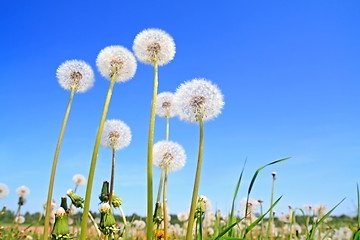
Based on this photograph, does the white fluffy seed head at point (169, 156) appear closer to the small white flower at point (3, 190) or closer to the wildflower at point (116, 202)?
the wildflower at point (116, 202)

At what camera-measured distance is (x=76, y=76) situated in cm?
307

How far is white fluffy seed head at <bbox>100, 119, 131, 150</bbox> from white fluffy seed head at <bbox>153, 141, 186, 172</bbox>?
406mm

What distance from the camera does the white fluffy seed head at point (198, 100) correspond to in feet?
7.34

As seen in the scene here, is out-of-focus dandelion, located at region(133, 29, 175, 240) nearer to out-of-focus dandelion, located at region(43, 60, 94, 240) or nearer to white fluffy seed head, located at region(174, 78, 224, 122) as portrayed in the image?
white fluffy seed head, located at region(174, 78, 224, 122)

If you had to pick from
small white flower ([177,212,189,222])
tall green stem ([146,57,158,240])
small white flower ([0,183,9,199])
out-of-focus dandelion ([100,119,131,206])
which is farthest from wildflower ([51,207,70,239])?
small white flower ([0,183,9,199])

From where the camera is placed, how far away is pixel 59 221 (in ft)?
7.43

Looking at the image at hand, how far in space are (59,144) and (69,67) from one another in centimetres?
95

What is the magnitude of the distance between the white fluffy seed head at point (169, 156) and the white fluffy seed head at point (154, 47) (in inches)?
31.4

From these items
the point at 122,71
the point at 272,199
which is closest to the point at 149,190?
the point at 122,71

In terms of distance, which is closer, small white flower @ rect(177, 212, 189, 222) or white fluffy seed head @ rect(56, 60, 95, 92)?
white fluffy seed head @ rect(56, 60, 95, 92)

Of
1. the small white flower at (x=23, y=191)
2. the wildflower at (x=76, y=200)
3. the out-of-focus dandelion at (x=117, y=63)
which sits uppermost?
the out-of-focus dandelion at (x=117, y=63)

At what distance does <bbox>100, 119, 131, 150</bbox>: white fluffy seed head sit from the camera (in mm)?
3156

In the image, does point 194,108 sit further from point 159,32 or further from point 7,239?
point 7,239

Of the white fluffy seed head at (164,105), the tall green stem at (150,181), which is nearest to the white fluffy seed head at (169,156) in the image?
the white fluffy seed head at (164,105)
